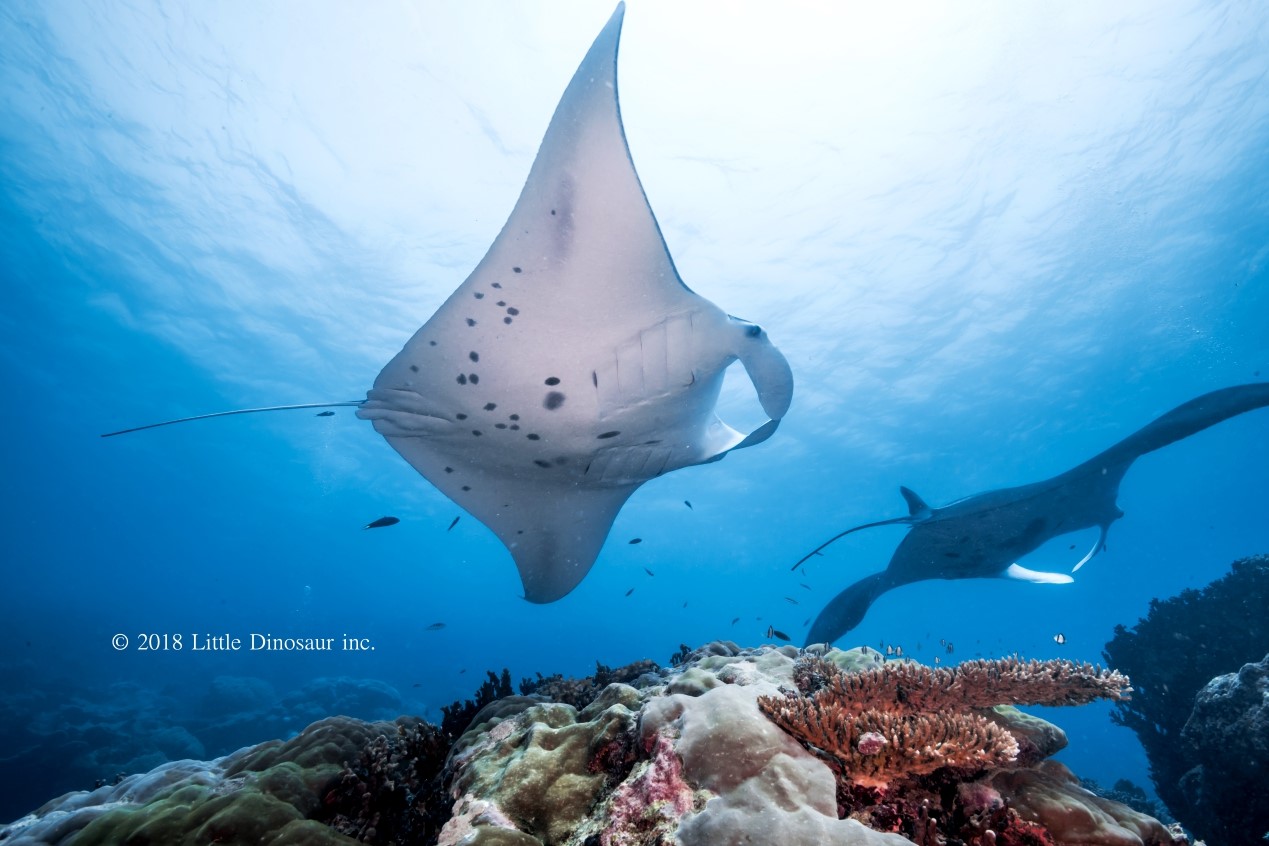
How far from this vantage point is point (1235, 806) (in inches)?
284

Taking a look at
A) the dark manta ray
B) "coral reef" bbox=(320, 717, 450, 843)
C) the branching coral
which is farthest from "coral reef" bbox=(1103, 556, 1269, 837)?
"coral reef" bbox=(320, 717, 450, 843)

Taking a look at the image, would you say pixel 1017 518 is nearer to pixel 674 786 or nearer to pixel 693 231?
pixel 674 786

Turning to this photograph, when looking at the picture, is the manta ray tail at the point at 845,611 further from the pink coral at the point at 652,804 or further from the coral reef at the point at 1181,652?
the pink coral at the point at 652,804

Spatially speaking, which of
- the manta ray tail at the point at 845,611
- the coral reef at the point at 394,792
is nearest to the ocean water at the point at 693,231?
the manta ray tail at the point at 845,611

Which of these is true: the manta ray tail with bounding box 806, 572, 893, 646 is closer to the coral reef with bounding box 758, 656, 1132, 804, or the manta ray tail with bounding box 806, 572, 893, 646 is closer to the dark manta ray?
the dark manta ray

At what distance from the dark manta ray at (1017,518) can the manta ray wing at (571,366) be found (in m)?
3.78

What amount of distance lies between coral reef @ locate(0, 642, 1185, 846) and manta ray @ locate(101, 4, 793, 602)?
2.13 metres

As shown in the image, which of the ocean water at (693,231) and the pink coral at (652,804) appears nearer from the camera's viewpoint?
the pink coral at (652,804)

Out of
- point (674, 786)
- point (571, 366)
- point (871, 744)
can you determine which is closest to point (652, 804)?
point (674, 786)

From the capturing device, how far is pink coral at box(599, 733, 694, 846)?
2074 mm

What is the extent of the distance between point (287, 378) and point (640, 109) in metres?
23.6

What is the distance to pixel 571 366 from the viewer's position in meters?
4.38

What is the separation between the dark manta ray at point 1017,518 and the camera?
7297 millimetres

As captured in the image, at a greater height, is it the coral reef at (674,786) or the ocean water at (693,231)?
the ocean water at (693,231)
